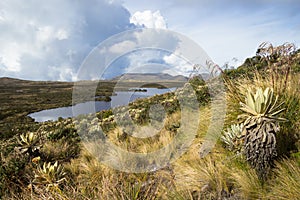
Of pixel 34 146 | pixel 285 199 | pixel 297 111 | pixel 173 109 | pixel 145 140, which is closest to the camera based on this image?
pixel 285 199

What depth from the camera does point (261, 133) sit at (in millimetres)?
3152

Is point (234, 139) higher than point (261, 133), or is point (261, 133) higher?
point (261, 133)

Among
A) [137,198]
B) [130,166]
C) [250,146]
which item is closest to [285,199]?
[250,146]

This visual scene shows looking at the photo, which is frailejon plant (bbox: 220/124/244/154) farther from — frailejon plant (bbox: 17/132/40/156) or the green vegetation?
frailejon plant (bbox: 17/132/40/156)

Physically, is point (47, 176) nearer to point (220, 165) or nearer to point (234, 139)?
point (220, 165)

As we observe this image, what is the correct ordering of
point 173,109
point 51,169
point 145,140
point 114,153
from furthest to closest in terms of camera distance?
1. point 173,109
2. point 145,140
3. point 114,153
4. point 51,169

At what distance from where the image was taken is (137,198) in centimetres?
334

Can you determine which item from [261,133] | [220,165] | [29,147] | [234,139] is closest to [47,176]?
[29,147]

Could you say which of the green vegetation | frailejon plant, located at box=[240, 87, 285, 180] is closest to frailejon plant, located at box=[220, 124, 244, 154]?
the green vegetation

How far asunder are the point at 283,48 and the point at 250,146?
92.9 inches

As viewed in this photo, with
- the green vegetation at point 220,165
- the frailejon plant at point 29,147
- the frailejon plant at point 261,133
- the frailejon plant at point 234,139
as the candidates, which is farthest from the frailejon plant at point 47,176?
the frailejon plant at point 261,133

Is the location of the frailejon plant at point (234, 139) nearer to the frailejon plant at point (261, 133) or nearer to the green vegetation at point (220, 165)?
the green vegetation at point (220, 165)

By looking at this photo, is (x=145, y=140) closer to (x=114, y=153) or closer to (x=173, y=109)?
(x=114, y=153)

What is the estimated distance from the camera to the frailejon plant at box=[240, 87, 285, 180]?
10.3 feet
